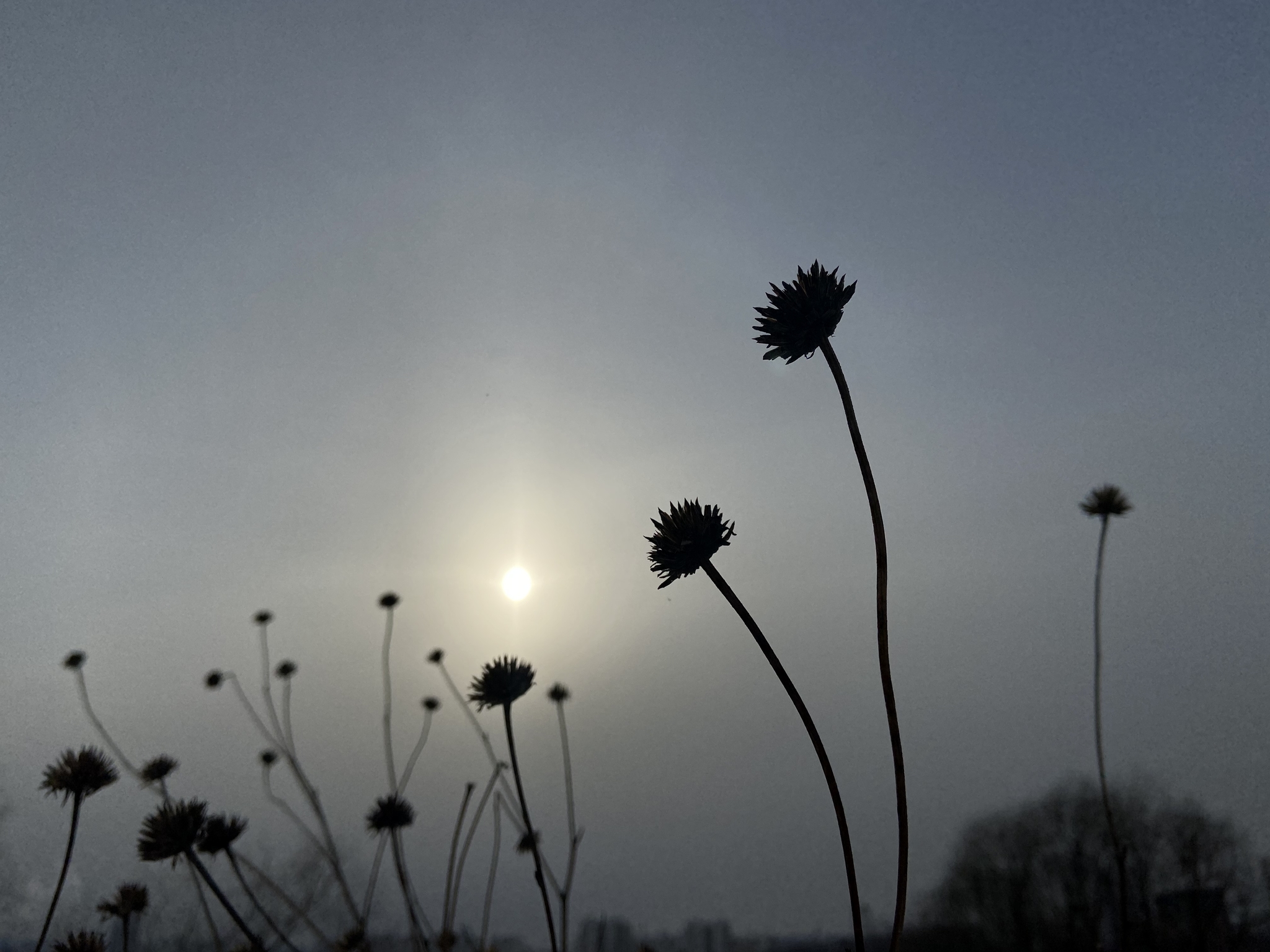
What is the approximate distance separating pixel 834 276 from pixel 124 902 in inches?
319

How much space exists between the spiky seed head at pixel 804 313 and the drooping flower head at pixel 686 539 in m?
1.11

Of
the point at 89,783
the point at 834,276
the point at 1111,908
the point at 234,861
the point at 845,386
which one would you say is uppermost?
the point at 834,276

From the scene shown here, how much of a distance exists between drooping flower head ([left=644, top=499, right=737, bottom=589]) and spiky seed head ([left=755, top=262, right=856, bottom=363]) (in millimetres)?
1108

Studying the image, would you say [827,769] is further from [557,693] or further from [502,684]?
[557,693]

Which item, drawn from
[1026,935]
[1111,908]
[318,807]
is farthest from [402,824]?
[1111,908]

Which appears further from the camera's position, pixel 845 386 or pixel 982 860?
pixel 982 860

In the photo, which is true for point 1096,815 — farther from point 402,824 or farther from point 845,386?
point 845,386

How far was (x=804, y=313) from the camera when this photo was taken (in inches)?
163

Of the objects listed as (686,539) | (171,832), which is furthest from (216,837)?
(686,539)

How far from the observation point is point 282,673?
12.5 m

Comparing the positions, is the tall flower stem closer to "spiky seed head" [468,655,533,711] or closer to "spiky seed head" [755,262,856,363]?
"spiky seed head" [755,262,856,363]

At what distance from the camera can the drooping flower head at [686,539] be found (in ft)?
12.8

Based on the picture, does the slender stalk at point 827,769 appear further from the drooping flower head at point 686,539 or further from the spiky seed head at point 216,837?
the spiky seed head at point 216,837

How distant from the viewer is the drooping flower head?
3.89m
